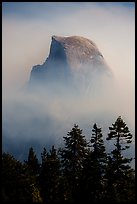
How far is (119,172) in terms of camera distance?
32469 millimetres

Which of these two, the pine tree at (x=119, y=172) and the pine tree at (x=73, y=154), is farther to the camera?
the pine tree at (x=73, y=154)

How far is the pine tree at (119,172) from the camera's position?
30.2 metres

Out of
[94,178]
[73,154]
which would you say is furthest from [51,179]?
[94,178]

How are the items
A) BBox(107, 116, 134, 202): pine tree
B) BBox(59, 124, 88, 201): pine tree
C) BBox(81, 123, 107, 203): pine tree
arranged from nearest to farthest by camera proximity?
1. BBox(107, 116, 134, 202): pine tree
2. BBox(81, 123, 107, 203): pine tree
3. BBox(59, 124, 88, 201): pine tree

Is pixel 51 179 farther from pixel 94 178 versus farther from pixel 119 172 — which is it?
pixel 119 172

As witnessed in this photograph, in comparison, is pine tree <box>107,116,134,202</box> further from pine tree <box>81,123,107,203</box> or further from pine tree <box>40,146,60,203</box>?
pine tree <box>40,146,60,203</box>

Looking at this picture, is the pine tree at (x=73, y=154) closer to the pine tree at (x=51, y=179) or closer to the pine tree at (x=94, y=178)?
the pine tree at (x=51, y=179)

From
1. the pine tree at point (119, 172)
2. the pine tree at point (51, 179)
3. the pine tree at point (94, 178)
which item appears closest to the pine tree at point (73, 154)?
the pine tree at point (51, 179)

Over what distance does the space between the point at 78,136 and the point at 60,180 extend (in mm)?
→ 4849

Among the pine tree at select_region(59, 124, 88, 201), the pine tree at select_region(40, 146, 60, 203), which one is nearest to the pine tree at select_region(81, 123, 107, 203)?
the pine tree at select_region(40, 146, 60, 203)

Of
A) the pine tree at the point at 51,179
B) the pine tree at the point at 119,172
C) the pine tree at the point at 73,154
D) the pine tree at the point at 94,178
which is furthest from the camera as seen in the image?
the pine tree at the point at 73,154

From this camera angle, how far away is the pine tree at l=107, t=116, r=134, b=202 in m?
30.2

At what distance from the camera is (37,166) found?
5066cm

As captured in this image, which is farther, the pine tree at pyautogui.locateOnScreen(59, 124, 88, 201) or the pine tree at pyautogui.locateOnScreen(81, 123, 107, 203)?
the pine tree at pyautogui.locateOnScreen(59, 124, 88, 201)
